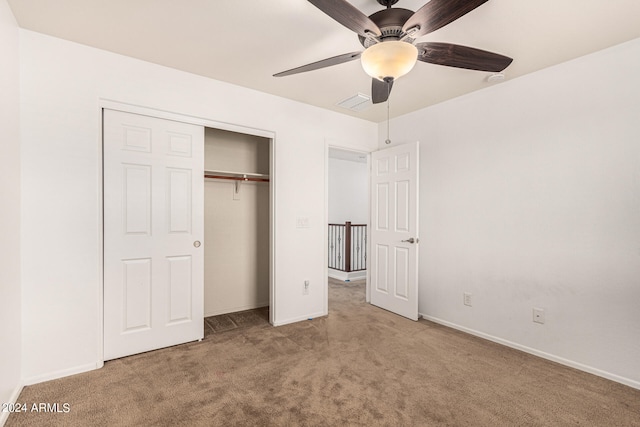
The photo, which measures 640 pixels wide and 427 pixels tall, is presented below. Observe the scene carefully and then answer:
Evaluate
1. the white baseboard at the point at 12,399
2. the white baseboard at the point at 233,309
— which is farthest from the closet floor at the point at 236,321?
the white baseboard at the point at 12,399

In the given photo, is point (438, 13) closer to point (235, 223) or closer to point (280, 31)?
point (280, 31)

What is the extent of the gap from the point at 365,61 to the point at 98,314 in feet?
8.82

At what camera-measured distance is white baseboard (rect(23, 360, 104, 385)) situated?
2191 mm

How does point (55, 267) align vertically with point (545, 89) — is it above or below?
below

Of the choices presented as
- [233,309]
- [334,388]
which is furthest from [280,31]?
[233,309]

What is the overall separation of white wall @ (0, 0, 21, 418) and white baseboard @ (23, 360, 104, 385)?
0.34ft

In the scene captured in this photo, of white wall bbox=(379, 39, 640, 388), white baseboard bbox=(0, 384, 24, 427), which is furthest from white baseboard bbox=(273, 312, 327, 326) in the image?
white baseboard bbox=(0, 384, 24, 427)

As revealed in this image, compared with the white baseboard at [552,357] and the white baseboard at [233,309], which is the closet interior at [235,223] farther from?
the white baseboard at [552,357]

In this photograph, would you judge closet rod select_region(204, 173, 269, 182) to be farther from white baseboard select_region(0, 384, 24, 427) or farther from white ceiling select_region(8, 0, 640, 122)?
white baseboard select_region(0, 384, 24, 427)

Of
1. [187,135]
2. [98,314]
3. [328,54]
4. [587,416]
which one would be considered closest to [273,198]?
[187,135]

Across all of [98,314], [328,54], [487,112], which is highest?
[328,54]

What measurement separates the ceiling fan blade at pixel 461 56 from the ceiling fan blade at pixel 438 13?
17 centimetres

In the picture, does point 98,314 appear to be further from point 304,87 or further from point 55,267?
point 304,87

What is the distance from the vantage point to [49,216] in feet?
7.40
